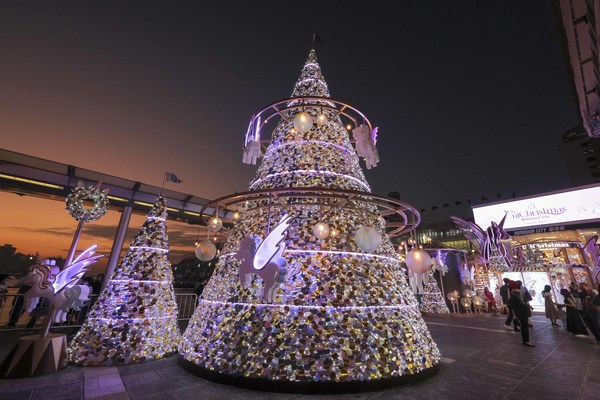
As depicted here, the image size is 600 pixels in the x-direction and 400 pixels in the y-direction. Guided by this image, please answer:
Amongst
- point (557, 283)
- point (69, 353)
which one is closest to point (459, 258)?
point (557, 283)

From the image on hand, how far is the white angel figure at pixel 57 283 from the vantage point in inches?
181

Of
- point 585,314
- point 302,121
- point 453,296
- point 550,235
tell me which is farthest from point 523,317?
point 550,235

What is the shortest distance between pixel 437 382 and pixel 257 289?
120 inches

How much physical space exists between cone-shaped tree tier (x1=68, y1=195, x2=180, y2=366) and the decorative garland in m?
0.98

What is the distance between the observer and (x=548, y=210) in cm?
2197

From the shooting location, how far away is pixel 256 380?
139 inches

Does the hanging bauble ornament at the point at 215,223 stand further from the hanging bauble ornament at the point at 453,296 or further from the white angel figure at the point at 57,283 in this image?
the hanging bauble ornament at the point at 453,296

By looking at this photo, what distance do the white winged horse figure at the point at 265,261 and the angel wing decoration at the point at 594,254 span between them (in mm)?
23832

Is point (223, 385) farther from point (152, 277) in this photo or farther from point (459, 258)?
point (459, 258)

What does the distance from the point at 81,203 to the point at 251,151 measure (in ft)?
12.0

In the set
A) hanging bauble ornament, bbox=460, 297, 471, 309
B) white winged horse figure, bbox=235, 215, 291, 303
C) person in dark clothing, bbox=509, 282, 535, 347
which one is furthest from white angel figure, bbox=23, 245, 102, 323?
hanging bauble ornament, bbox=460, 297, 471, 309

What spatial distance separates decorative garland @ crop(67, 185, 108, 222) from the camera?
5.37m

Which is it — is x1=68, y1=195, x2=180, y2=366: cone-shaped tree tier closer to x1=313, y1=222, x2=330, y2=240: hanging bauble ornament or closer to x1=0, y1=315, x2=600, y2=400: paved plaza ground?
x1=0, y1=315, x2=600, y2=400: paved plaza ground

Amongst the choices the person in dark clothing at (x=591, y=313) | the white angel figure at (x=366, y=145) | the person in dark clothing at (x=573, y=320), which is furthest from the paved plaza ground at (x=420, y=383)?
the person in dark clothing at (x=573, y=320)
